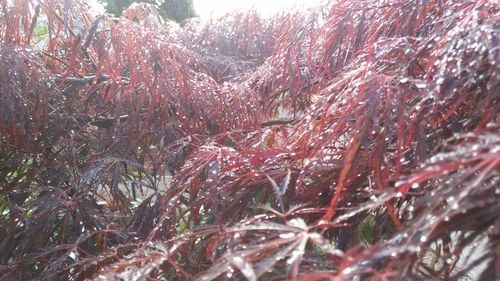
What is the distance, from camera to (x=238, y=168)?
3.20ft

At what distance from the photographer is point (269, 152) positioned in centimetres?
95

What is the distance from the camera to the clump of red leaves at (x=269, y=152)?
547mm

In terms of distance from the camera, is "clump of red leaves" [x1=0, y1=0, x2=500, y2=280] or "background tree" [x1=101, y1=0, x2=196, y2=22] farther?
"background tree" [x1=101, y1=0, x2=196, y2=22]

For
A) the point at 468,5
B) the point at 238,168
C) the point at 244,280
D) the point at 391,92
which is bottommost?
the point at 244,280

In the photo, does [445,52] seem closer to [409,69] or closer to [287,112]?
[409,69]

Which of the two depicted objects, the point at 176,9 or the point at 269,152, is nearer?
the point at 269,152

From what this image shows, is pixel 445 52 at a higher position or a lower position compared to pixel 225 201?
higher

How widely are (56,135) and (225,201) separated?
3.09 feet

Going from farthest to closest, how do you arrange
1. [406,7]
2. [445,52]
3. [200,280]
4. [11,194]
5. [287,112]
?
[287,112] < [11,194] < [406,7] < [445,52] < [200,280]

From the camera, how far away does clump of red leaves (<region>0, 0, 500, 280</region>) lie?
1.80 feet

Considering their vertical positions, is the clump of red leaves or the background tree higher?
the background tree

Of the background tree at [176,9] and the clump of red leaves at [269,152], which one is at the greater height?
the background tree at [176,9]

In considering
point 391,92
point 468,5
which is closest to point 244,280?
point 391,92

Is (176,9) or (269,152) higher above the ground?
(176,9)
